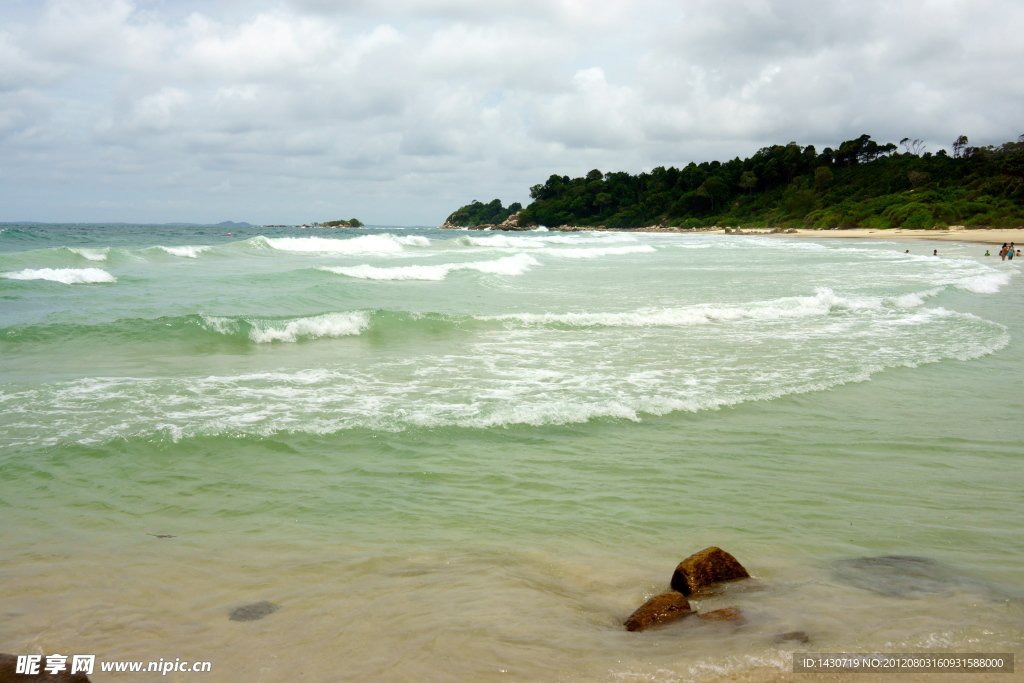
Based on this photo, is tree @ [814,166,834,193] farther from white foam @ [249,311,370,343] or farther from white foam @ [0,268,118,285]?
white foam @ [249,311,370,343]

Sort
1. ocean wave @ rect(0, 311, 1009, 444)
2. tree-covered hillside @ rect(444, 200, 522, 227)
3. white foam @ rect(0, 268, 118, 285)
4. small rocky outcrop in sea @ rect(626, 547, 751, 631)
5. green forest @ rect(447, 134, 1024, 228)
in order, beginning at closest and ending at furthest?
small rocky outcrop in sea @ rect(626, 547, 751, 631) < ocean wave @ rect(0, 311, 1009, 444) < white foam @ rect(0, 268, 118, 285) < green forest @ rect(447, 134, 1024, 228) < tree-covered hillside @ rect(444, 200, 522, 227)

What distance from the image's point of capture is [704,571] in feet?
12.8

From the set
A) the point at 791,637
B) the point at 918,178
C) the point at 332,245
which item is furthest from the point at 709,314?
the point at 918,178

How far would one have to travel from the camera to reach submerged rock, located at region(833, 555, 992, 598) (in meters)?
3.91

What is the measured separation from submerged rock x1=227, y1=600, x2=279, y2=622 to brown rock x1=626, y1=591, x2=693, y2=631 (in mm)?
2019

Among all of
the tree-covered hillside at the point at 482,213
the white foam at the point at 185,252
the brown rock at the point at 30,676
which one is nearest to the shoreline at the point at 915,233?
the white foam at the point at 185,252

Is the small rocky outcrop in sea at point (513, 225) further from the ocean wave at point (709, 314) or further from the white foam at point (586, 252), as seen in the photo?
the ocean wave at point (709, 314)

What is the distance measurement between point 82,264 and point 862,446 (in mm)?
30800

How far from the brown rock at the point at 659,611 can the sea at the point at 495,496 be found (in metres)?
0.09

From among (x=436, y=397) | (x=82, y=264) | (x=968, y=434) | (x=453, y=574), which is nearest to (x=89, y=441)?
(x=436, y=397)

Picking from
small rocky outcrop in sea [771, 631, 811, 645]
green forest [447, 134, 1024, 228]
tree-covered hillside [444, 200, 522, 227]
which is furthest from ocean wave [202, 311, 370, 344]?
tree-covered hillside [444, 200, 522, 227]

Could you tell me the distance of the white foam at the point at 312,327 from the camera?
13164 mm

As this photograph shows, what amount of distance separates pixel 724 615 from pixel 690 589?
30 cm

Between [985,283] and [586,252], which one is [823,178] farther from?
[985,283]
